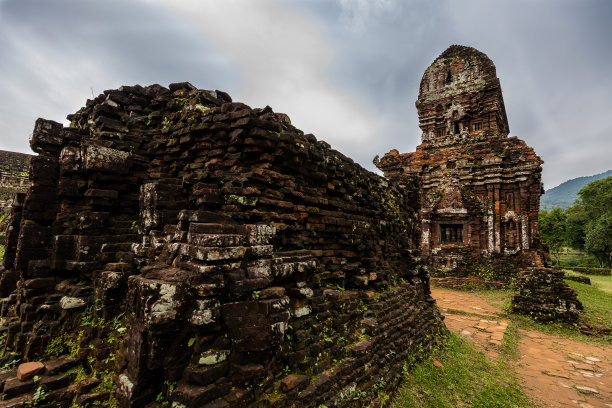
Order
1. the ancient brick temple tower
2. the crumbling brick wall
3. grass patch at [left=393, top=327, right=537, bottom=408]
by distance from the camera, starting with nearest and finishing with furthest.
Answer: the crumbling brick wall, grass patch at [left=393, top=327, right=537, bottom=408], the ancient brick temple tower

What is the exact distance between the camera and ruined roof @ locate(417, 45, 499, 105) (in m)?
16.2

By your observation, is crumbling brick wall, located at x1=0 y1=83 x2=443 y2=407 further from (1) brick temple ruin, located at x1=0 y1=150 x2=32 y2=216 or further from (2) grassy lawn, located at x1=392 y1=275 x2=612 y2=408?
(1) brick temple ruin, located at x1=0 y1=150 x2=32 y2=216

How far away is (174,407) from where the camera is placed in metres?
2.27

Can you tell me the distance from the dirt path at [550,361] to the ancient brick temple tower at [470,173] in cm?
516

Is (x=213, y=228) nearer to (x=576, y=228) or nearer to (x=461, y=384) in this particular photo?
(x=461, y=384)

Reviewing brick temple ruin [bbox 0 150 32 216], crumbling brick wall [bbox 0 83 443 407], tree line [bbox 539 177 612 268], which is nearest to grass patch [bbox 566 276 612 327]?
crumbling brick wall [bbox 0 83 443 407]

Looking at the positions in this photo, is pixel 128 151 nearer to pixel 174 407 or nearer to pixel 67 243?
pixel 67 243

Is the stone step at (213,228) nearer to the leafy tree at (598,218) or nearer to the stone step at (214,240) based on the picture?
the stone step at (214,240)

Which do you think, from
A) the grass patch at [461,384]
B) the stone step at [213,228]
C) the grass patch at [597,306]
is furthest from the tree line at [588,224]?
the stone step at [213,228]

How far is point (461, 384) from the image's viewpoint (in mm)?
4758

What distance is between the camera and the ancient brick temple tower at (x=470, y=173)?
44.9 ft

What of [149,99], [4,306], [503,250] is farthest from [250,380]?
[503,250]

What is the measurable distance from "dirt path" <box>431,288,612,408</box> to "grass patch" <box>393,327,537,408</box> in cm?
33

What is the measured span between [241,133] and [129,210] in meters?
2.48
